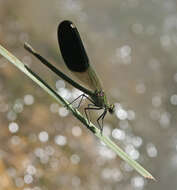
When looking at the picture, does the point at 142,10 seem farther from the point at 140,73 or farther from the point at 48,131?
the point at 48,131

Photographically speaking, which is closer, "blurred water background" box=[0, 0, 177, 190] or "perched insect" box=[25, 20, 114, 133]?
"perched insect" box=[25, 20, 114, 133]

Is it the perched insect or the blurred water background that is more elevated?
the perched insect

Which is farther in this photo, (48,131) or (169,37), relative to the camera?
(169,37)

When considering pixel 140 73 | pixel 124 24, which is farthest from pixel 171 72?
pixel 124 24

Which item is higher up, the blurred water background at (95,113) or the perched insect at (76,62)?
the perched insect at (76,62)
